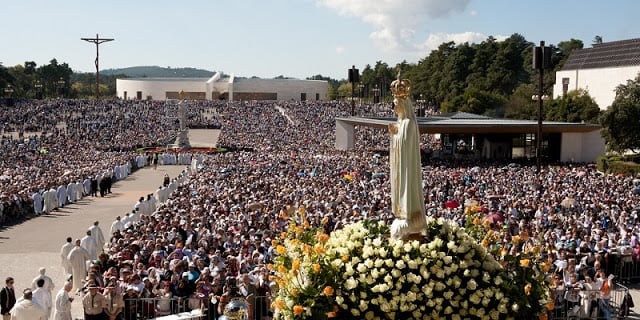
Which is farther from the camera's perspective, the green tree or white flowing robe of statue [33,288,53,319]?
the green tree

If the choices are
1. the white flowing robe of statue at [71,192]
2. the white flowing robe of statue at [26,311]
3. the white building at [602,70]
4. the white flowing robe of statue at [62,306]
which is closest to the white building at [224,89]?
the white building at [602,70]

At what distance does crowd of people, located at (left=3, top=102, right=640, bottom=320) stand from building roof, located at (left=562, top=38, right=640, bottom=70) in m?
36.8

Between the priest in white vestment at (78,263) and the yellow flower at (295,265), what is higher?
the yellow flower at (295,265)

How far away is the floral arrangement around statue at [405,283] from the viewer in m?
7.38

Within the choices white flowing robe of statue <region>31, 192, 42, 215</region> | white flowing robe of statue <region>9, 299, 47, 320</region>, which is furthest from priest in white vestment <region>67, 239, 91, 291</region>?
white flowing robe of statue <region>31, 192, 42, 215</region>

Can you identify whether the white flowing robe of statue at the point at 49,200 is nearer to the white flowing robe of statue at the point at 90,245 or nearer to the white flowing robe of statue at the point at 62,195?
the white flowing robe of statue at the point at 62,195

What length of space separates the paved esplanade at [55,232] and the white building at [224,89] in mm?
88165

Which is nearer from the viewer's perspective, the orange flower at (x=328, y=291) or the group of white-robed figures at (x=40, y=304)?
the orange flower at (x=328, y=291)

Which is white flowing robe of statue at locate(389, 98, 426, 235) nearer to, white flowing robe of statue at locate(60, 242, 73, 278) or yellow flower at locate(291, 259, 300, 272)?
yellow flower at locate(291, 259, 300, 272)

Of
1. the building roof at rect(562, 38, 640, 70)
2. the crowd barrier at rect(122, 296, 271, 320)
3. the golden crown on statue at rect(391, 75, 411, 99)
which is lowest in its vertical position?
the crowd barrier at rect(122, 296, 271, 320)

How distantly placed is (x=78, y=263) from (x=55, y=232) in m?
8.88

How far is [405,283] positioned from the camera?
7.46 m

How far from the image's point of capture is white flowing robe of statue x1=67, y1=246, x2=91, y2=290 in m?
15.4

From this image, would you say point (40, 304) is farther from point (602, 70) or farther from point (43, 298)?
point (602, 70)
